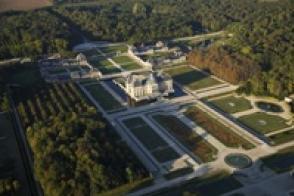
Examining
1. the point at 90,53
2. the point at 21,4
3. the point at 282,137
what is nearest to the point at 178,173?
the point at 282,137

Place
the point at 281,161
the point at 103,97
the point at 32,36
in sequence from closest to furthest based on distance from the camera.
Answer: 1. the point at 281,161
2. the point at 103,97
3. the point at 32,36

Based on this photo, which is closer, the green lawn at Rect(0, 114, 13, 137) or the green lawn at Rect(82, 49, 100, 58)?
the green lawn at Rect(0, 114, 13, 137)

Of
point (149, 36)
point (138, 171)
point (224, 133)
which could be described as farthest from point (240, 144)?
point (149, 36)

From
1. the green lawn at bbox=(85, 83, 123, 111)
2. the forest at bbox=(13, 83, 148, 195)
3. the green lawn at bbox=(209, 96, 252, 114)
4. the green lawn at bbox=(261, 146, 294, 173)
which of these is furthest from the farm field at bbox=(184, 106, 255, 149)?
the forest at bbox=(13, 83, 148, 195)

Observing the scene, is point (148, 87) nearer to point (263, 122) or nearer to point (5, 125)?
point (263, 122)

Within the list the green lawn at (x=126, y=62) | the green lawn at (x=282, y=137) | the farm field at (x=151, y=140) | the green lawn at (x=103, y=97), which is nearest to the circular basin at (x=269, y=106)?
the green lawn at (x=282, y=137)

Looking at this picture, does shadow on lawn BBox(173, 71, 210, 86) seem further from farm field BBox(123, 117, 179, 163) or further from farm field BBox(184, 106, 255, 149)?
farm field BBox(123, 117, 179, 163)
